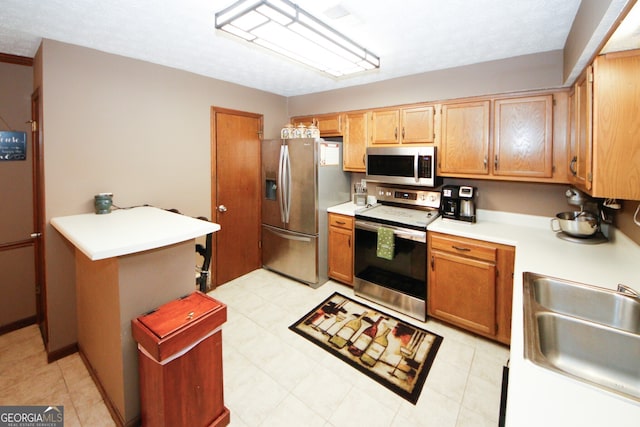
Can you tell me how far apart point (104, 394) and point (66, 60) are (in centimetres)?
243

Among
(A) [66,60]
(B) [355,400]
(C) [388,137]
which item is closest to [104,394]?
(B) [355,400]

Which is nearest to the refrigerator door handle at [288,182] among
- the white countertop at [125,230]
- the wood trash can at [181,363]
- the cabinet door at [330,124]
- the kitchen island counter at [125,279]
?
the cabinet door at [330,124]

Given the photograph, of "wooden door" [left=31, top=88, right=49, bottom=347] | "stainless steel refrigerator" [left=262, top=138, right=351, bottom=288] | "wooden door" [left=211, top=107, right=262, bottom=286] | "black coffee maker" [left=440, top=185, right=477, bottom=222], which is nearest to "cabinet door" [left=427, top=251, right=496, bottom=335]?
"black coffee maker" [left=440, top=185, right=477, bottom=222]

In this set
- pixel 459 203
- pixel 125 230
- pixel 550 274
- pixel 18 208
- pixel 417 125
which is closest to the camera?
pixel 550 274

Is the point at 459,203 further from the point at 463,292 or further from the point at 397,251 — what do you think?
the point at 463,292

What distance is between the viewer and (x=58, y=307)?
2.27 meters

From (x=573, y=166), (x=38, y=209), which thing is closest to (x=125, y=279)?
(x=38, y=209)

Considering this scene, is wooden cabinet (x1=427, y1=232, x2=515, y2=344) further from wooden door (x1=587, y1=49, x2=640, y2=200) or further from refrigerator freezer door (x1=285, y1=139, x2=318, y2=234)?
refrigerator freezer door (x1=285, y1=139, x2=318, y2=234)

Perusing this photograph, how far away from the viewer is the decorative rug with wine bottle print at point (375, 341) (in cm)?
207

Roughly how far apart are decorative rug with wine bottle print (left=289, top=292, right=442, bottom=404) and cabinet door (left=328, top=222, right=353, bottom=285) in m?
0.41

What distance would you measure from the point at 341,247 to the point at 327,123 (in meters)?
1.60

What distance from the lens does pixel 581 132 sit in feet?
5.87

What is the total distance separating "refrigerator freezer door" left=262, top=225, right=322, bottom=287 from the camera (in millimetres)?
3410

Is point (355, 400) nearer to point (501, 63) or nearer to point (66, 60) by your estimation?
point (501, 63)
